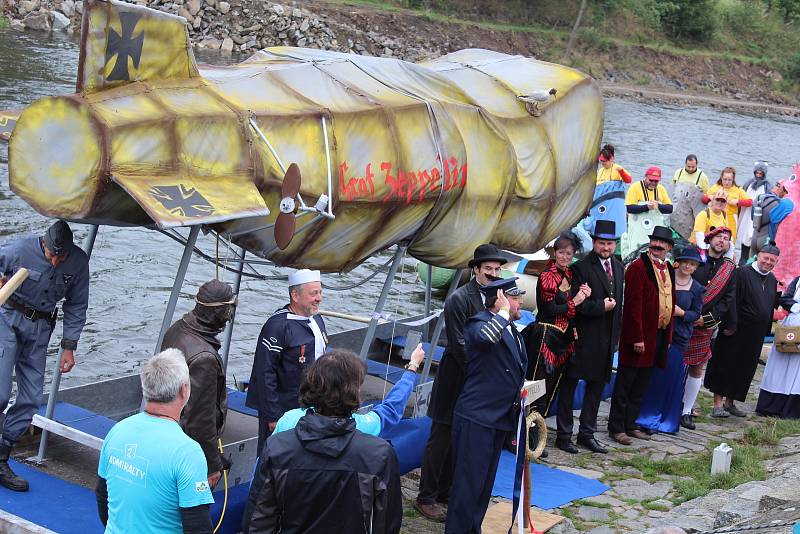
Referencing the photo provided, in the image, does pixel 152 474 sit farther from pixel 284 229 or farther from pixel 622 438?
pixel 622 438

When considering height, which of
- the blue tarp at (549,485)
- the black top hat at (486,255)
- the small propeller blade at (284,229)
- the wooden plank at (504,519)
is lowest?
the blue tarp at (549,485)

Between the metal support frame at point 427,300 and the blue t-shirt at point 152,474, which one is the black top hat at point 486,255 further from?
the blue t-shirt at point 152,474

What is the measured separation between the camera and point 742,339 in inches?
441

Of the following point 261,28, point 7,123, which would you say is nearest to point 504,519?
point 7,123

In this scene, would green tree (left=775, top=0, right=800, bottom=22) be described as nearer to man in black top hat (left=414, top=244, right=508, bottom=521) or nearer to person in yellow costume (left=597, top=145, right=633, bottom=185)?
person in yellow costume (left=597, top=145, right=633, bottom=185)

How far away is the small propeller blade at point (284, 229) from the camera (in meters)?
6.61

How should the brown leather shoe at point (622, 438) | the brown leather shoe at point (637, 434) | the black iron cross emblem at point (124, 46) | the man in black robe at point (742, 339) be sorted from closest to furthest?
the black iron cross emblem at point (124, 46) < the brown leather shoe at point (622, 438) < the brown leather shoe at point (637, 434) < the man in black robe at point (742, 339)

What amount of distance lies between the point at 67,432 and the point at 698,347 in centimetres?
604

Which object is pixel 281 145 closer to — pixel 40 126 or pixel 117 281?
pixel 40 126

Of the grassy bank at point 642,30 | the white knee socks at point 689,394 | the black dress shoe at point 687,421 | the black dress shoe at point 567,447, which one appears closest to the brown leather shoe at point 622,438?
the black dress shoe at point 567,447

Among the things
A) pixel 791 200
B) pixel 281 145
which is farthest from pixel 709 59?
pixel 281 145

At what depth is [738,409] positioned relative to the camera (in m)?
11.5

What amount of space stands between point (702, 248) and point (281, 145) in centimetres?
787

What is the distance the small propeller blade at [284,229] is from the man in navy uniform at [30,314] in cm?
145
